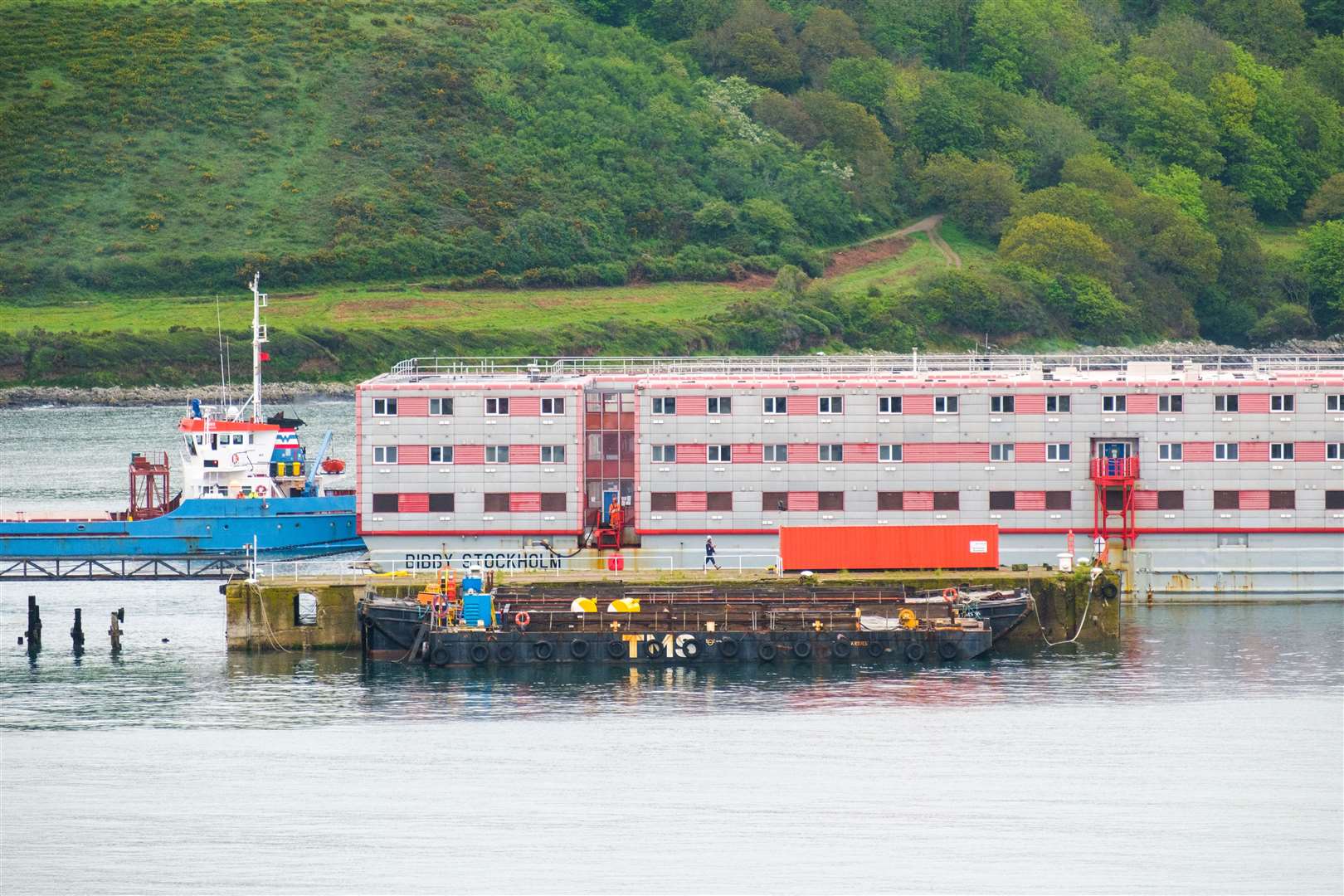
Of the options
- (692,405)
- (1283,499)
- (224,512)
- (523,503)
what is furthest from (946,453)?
(224,512)

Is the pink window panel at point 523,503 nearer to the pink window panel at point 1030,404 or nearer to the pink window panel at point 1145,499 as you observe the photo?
the pink window panel at point 1030,404

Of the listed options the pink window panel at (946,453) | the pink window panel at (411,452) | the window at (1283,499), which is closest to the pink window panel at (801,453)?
the pink window panel at (946,453)

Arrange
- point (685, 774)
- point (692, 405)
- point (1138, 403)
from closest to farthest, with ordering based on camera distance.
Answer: point (685, 774)
point (1138, 403)
point (692, 405)

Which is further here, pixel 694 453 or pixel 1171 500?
pixel 694 453

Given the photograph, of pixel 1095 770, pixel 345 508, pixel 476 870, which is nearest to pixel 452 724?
pixel 476 870

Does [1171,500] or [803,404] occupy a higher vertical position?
[803,404]

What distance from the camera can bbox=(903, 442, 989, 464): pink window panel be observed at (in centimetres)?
10019

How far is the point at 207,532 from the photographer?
112 m

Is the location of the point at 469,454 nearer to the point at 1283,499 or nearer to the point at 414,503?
the point at 414,503

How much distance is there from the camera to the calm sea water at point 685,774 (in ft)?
206

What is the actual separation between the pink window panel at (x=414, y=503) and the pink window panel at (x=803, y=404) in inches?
632

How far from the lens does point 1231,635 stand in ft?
307

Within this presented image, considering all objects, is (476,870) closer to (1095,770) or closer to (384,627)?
(1095,770)

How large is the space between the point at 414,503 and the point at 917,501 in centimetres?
2145
